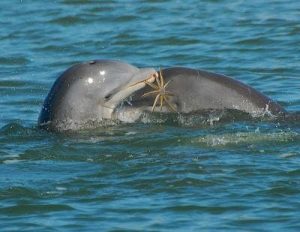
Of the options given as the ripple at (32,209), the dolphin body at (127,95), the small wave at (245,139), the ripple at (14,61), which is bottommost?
the ripple at (32,209)

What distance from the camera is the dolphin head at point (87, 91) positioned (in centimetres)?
1258

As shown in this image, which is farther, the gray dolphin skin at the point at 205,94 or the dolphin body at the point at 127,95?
the gray dolphin skin at the point at 205,94

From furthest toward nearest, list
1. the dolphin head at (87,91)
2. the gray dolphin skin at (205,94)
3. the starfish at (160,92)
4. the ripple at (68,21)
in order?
1. the ripple at (68,21)
2. the gray dolphin skin at (205,94)
3. the starfish at (160,92)
4. the dolphin head at (87,91)

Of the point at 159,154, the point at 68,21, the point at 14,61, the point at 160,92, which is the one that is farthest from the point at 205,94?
the point at 68,21

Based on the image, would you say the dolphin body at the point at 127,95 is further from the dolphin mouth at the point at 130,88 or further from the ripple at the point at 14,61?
the ripple at the point at 14,61

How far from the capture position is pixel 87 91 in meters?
12.6

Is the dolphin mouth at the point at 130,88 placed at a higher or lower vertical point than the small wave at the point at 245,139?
higher

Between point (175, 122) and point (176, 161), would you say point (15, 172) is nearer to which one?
point (176, 161)

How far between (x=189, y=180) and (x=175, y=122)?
2.26 m

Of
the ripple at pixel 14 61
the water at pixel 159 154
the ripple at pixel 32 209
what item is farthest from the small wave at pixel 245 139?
the ripple at pixel 14 61

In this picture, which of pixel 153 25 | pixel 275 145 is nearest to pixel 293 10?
pixel 153 25

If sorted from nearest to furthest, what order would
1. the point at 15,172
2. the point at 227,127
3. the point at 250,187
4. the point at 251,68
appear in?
the point at 250,187, the point at 15,172, the point at 227,127, the point at 251,68

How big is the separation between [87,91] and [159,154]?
1357 mm

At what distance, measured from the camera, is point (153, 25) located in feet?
64.8
